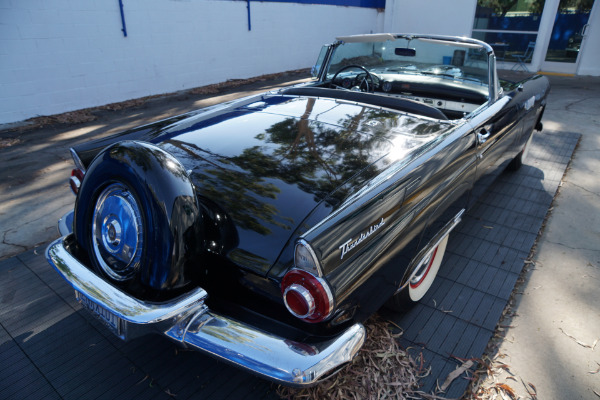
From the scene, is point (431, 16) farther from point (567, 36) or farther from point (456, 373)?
point (456, 373)

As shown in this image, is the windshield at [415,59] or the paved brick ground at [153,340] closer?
the paved brick ground at [153,340]

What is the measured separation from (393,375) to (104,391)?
1462 millimetres

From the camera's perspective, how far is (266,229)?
1673mm

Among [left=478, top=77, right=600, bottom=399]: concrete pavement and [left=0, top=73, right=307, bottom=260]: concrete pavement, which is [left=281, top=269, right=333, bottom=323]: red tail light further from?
[left=0, top=73, right=307, bottom=260]: concrete pavement

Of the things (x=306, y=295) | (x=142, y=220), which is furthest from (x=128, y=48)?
(x=306, y=295)

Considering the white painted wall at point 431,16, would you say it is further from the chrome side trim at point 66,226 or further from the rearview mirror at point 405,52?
the chrome side trim at point 66,226

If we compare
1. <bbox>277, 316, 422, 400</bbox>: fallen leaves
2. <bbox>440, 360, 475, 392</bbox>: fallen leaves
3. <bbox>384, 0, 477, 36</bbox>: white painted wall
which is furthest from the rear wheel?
<bbox>384, 0, 477, 36</bbox>: white painted wall

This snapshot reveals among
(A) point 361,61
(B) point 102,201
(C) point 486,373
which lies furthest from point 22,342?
(A) point 361,61

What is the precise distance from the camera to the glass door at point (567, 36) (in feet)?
35.6

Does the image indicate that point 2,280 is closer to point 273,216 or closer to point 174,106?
point 273,216

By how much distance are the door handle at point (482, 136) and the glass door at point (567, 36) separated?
1121cm

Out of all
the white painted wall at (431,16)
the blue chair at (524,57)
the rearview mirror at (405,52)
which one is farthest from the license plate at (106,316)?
the white painted wall at (431,16)

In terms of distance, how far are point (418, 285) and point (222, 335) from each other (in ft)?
4.65

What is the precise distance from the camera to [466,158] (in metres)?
2.51
